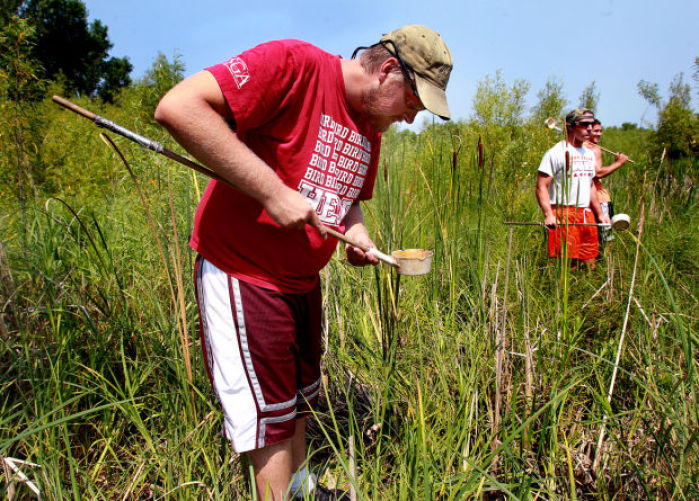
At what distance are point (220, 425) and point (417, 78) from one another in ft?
5.23

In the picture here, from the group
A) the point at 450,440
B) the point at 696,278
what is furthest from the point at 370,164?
the point at 696,278

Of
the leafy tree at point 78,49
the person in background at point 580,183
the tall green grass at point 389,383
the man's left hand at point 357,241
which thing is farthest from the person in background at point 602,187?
the leafy tree at point 78,49

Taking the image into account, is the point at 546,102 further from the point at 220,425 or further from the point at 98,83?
the point at 98,83

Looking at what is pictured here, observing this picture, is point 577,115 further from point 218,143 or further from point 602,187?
point 218,143

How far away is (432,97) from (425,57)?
130mm

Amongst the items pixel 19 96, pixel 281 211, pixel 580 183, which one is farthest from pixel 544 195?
pixel 19 96

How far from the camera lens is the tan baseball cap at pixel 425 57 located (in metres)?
Result: 1.38

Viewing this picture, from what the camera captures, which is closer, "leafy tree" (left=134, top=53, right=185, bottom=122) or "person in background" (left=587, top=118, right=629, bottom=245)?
"person in background" (left=587, top=118, right=629, bottom=245)

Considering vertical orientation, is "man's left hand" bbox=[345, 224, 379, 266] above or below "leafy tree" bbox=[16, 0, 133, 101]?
below

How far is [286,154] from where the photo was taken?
4.42 feet

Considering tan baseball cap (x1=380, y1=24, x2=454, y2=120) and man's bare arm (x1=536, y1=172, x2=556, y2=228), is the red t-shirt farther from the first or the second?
man's bare arm (x1=536, y1=172, x2=556, y2=228)

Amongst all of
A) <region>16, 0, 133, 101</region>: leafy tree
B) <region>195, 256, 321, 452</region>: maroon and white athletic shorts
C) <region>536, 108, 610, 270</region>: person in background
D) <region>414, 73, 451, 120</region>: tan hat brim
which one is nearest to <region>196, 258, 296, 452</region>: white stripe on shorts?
<region>195, 256, 321, 452</region>: maroon and white athletic shorts

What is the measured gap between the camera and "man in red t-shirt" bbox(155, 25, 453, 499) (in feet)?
4.23

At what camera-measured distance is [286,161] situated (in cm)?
135
